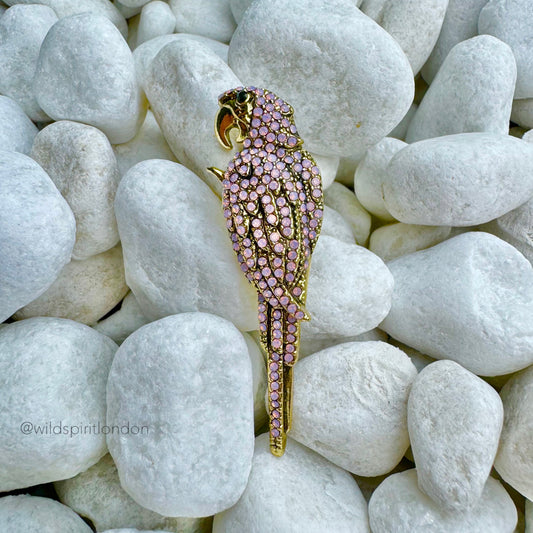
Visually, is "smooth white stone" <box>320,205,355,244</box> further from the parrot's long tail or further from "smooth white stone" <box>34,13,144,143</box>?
"smooth white stone" <box>34,13,144,143</box>

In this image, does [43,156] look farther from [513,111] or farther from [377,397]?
[513,111]

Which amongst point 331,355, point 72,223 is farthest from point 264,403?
point 72,223

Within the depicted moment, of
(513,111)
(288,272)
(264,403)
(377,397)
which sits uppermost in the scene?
(513,111)

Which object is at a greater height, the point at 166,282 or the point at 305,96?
the point at 305,96

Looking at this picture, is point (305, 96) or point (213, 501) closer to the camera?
point (213, 501)

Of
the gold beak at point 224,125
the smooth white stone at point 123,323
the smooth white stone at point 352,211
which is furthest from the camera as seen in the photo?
the smooth white stone at point 352,211

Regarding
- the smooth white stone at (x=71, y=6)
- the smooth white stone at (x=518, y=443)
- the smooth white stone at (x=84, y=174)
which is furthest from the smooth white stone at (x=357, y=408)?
the smooth white stone at (x=71, y=6)

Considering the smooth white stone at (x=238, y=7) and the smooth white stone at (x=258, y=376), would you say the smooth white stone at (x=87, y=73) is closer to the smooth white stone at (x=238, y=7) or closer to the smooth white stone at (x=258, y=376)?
the smooth white stone at (x=238, y=7)
